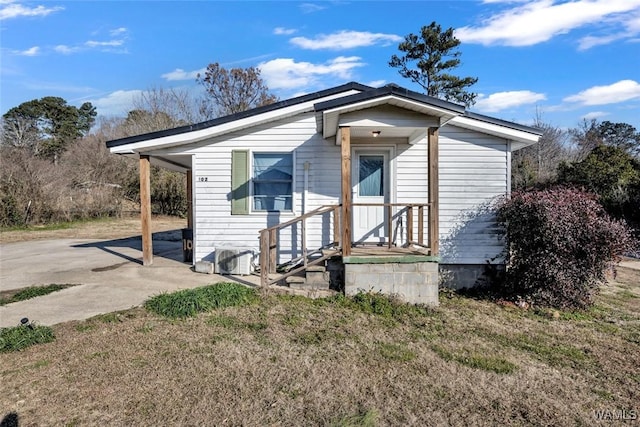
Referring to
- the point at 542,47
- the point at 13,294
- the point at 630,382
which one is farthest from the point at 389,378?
the point at 542,47

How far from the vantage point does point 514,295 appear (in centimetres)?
643

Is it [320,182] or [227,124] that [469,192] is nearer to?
[320,182]

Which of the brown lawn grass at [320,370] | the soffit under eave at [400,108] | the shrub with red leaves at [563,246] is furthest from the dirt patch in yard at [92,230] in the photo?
the shrub with red leaves at [563,246]

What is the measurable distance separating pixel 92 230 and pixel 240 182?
494 inches

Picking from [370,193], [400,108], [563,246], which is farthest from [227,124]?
[563,246]

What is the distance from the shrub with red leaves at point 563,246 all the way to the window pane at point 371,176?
248 cm

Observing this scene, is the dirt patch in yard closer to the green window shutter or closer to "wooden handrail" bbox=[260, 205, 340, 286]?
the green window shutter

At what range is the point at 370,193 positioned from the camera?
7457mm

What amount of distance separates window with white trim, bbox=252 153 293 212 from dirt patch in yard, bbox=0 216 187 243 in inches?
374

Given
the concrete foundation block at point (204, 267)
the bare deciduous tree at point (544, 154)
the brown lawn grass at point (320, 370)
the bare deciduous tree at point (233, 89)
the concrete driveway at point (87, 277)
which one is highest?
the bare deciduous tree at point (233, 89)

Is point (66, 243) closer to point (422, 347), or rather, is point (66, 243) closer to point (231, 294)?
point (231, 294)

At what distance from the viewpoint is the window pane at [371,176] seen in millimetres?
7461

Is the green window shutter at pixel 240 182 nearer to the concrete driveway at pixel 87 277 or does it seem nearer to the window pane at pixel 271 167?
the window pane at pixel 271 167

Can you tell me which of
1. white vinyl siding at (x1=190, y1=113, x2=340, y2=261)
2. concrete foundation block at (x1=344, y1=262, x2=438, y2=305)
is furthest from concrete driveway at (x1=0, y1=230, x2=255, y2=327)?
concrete foundation block at (x1=344, y1=262, x2=438, y2=305)
